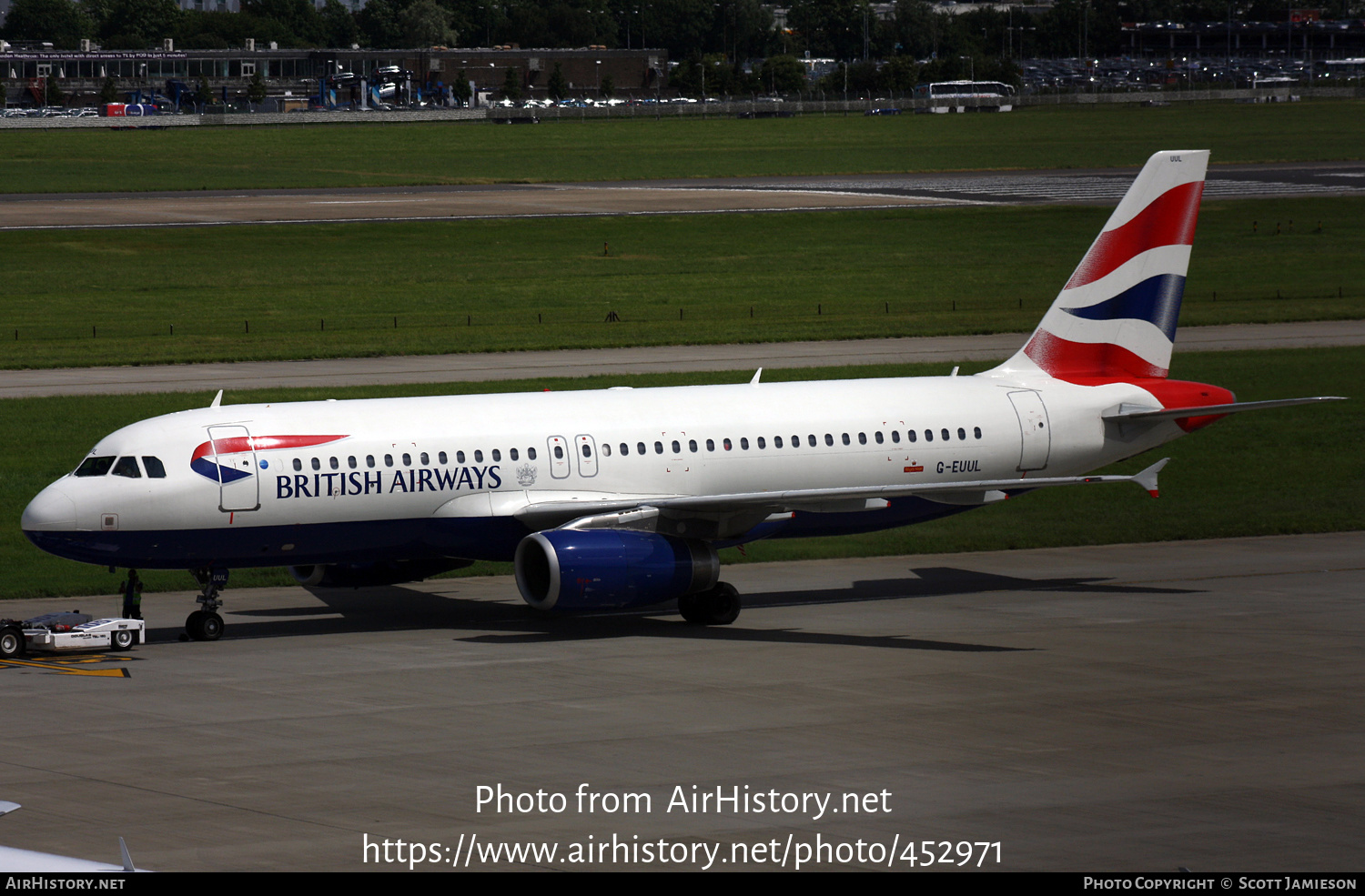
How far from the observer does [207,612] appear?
3341 cm

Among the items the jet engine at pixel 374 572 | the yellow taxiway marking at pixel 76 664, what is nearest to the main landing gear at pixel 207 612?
the yellow taxiway marking at pixel 76 664

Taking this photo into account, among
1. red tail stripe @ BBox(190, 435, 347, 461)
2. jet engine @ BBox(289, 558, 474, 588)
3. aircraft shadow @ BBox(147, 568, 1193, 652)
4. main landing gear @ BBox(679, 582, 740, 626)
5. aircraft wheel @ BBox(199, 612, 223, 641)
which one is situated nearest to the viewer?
red tail stripe @ BBox(190, 435, 347, 461)

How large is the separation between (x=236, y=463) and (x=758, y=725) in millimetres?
11602

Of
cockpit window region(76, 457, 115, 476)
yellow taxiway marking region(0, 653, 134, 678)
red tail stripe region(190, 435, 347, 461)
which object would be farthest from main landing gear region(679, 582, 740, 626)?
cockpit window region(76, 457, 115, 476)

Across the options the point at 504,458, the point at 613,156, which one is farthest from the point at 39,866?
the point at 613,156

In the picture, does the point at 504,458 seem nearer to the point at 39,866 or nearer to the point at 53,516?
the point at 53,516

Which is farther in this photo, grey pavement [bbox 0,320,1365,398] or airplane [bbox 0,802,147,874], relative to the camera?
grey pavement [bbox 0,320,1365,398]

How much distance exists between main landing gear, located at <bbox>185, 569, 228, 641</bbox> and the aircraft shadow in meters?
0.52

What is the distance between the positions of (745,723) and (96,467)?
13311mm

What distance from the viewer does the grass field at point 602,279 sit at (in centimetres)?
7781

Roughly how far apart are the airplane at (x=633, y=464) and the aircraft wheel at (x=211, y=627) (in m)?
0.05

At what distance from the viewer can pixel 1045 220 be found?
11412cm

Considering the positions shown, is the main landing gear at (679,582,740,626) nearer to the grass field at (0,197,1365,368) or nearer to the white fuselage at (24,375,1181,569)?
the white fuselage at (24,375,1181,569)

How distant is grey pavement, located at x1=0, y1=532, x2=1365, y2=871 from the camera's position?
21297mm
